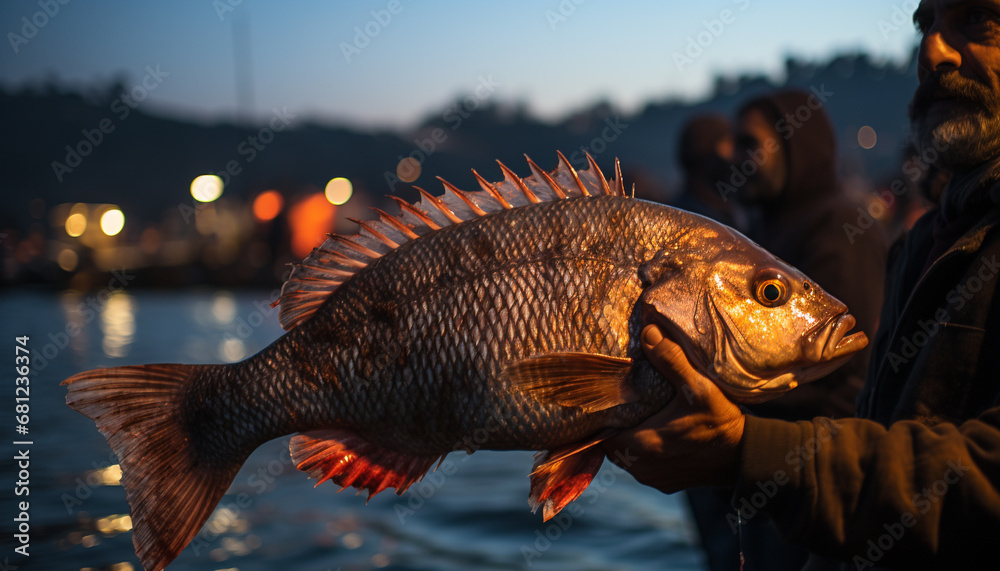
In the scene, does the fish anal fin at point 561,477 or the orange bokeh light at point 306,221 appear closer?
the fish anal fin at point 561,477

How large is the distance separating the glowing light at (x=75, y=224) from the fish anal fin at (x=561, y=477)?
66.5m

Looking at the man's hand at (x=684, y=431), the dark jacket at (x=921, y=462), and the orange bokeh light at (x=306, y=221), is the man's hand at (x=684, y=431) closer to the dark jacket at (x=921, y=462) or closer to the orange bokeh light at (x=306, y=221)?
the dark jacket at (x=921, y=462)

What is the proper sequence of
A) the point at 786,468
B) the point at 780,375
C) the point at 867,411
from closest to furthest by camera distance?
1. the point at 786,468
2. the point at 780,375
3. the point at 867,411

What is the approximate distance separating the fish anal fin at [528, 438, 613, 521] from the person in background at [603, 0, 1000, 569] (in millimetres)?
66

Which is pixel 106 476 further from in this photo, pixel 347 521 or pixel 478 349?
pixel 478 349

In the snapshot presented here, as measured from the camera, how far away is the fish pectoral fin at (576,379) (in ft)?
6.01

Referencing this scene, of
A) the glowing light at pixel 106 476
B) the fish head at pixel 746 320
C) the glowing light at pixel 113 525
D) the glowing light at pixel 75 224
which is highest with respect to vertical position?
the glowing light at pixel 75 224

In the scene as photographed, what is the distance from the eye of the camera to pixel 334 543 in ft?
19.8

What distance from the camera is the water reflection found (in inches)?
626

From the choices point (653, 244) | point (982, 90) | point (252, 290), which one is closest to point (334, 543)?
point (653, 244)

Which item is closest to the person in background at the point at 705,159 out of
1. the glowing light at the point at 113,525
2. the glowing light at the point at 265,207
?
the glowing light at the point at 113,525

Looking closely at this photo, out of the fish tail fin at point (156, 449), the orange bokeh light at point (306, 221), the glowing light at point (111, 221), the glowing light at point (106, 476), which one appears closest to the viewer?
the fish tail fin at point (156, 449)

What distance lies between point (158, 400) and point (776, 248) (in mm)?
3756

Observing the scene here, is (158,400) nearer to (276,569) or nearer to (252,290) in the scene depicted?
(276,569)
